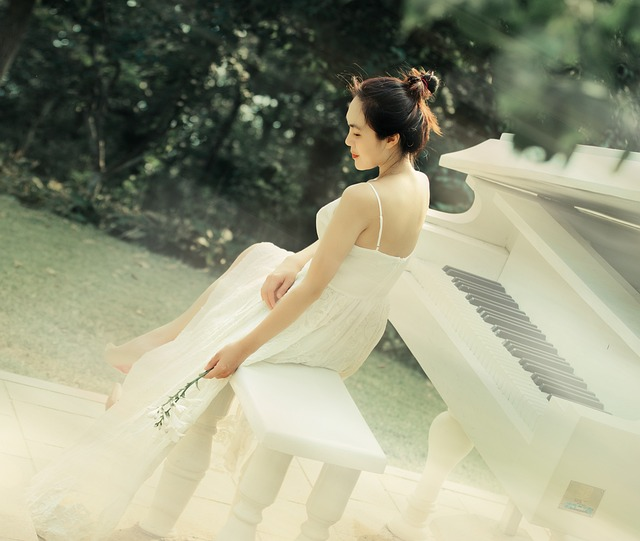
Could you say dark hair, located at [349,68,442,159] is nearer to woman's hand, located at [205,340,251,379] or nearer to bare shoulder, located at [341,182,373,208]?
bare shoulder, located at [341,182,373,208]

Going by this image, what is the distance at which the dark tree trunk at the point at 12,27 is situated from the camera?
247 inches

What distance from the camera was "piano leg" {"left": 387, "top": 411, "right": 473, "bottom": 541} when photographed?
2781mm

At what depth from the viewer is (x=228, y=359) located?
6.68 feet

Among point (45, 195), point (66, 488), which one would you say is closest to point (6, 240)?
point (45, 195)

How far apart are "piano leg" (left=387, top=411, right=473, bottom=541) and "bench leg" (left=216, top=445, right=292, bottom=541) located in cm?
97

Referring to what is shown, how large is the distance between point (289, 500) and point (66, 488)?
0.88 m

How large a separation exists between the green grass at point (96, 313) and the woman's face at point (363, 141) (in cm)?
175

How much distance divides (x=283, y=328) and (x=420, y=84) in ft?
2.24

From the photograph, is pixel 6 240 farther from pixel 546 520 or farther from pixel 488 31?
pixel 488 31

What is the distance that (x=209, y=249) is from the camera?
20.3ft

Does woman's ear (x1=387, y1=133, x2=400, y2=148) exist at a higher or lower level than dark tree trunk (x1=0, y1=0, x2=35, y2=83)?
higher

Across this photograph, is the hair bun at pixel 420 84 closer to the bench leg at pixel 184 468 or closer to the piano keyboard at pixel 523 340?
the piano keyboard at pixel 523 340

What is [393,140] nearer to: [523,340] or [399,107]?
[399,107]

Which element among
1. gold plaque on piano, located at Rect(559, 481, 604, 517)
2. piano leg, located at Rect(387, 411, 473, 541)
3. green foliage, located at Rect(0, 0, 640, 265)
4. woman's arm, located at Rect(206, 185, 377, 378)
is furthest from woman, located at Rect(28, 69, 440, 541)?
green foliage, located at Rect(0, 0, 640, 265)
